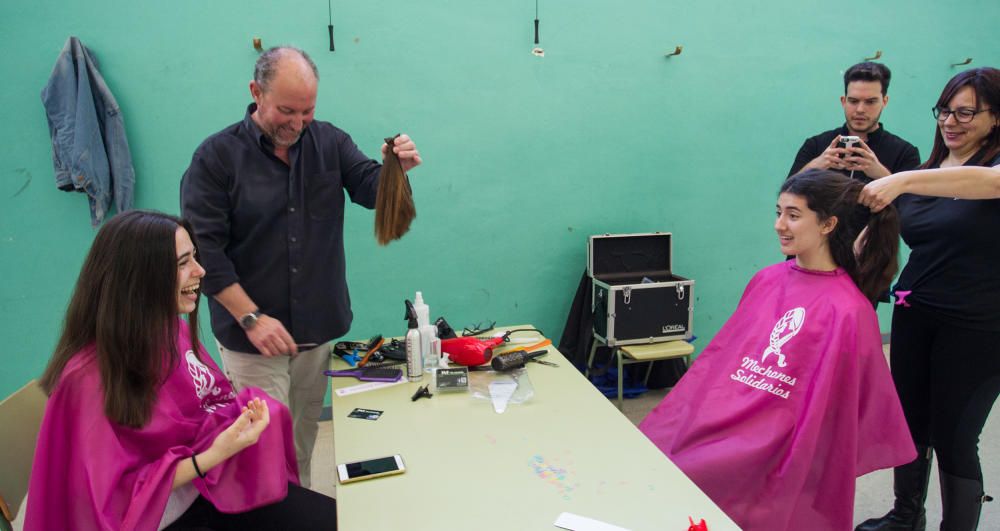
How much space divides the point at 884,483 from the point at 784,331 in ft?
4.21

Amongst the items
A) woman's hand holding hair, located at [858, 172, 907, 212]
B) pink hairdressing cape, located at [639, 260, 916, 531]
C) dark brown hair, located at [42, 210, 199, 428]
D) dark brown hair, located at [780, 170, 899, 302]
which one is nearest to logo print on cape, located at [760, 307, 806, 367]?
pink hairdressing cape, located at [639, 260, 916, 531]

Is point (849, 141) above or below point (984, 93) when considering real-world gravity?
below

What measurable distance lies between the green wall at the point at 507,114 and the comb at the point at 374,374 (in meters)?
1.18

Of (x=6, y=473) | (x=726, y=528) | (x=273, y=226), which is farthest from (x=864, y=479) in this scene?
(x=6, y=473)

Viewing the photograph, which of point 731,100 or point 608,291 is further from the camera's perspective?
point 731,100

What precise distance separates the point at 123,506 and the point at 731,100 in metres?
3.25

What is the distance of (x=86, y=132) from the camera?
231cm

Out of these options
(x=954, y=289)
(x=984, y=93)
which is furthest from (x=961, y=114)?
(x=954, y=289)

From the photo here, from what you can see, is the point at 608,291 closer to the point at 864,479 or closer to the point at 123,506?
the point at 864,479

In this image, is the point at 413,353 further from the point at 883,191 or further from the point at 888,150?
the point at 888,150

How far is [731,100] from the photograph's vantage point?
3.26 meters

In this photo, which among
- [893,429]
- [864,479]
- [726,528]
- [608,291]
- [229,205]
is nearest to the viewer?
[726,528]

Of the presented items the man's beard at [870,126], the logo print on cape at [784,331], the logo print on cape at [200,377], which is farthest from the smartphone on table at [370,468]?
the man's beard at [870,126]

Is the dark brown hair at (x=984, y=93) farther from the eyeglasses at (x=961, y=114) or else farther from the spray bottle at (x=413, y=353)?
the spray bottle at (x=413, y=353)
